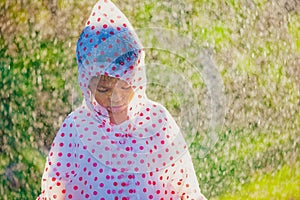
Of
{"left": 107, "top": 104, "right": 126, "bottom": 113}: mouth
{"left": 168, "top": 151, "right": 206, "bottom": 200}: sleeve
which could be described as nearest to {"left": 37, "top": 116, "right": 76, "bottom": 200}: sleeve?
{"left": 107, "top": 104, "right": 126, "bottom": 113}: mouth

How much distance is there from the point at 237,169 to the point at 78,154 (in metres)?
1.63

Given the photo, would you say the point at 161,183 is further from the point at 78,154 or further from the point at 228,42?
the point at 228,42

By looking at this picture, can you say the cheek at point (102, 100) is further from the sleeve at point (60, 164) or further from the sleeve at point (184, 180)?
the sleeve at point (184, 180)

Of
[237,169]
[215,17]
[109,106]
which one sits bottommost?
[237,169]

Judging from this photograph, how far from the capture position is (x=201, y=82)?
3.33m

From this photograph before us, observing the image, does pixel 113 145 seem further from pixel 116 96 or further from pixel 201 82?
pixel 201 82

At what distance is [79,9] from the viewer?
3262 millimetres

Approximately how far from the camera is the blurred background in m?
3.03

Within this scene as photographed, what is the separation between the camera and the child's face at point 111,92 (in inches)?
61.5

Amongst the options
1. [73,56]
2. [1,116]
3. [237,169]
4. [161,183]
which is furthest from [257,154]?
[161,183]

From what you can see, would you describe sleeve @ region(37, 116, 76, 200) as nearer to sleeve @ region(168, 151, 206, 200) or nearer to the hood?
the hood

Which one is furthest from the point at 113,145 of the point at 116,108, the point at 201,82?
the point at 201,82

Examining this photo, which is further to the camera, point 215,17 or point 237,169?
point 215,17

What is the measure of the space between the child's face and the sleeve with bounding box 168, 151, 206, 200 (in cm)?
21
